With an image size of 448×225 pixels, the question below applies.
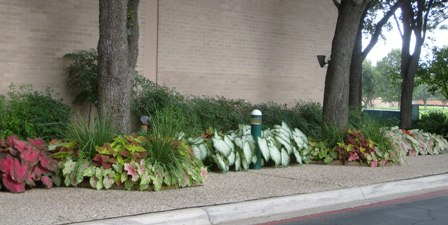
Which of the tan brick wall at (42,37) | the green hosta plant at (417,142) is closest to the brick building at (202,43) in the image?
the tan brick wall at (42,37)

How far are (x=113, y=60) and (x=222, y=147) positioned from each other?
260cm

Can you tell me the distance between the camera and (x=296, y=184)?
9.52m

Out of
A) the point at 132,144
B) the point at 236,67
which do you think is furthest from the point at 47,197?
the point at 236,67

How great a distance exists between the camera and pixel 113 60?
10.1 metres

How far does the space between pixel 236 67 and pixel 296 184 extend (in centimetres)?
754

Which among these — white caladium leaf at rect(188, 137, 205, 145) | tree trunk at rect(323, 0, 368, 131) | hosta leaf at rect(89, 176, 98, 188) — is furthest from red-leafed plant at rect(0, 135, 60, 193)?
tree trunk at rect(323, 0, 368, 131)

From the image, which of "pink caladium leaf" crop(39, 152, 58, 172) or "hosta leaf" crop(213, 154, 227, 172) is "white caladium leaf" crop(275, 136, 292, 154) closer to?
"hosta leaf" crop(213, 154, 227, 172)

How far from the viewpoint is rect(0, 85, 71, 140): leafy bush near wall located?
10.7m

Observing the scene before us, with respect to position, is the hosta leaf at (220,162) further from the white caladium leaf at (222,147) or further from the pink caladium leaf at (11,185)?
the pink caladium leaf at (11,185)

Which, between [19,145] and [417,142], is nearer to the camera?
[19,145]

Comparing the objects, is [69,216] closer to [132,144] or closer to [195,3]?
[132,144]

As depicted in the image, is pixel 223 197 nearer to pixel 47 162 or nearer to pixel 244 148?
pixel 47 162

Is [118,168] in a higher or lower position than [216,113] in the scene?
lower

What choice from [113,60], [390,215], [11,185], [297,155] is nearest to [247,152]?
[297,155]
